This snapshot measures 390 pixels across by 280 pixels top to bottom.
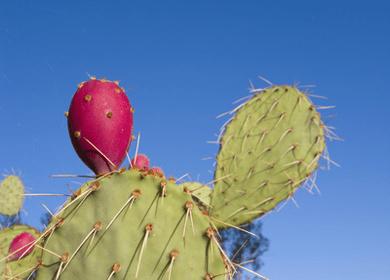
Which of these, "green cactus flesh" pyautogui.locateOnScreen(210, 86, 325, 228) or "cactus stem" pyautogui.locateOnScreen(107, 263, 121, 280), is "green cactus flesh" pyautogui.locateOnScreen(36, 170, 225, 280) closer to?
"cactus stem" pyautogui.locateOnScreen(107, 263, 121, 280)

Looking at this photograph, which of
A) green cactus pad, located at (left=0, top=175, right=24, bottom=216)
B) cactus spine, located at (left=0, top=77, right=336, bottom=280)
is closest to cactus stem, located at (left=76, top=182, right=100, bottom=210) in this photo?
cactus spine, located at (left=0, top=77, right=336, bottom=280)

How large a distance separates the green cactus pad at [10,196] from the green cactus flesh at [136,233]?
370cm

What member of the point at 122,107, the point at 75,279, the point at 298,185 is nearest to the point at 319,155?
the point at 298,185

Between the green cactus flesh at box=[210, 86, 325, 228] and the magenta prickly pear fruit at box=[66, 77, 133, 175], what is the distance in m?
1.29

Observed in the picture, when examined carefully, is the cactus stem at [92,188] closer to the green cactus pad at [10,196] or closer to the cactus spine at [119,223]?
the cactus spine at [119,223]

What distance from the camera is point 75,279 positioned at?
1173 millimetres

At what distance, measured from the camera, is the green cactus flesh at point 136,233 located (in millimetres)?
1131

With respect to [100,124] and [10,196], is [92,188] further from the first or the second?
[10,196]

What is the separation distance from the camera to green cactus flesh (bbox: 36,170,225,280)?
1.13 metres

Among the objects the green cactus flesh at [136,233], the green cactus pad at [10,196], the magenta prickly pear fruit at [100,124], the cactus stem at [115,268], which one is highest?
the green cactus pad at [10,196]

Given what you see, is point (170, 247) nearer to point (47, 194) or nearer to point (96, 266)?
point (96, 266)

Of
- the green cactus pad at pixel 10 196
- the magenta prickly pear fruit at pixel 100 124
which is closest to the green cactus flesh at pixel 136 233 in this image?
the magenta prickly pear fruit at pixel 100 124

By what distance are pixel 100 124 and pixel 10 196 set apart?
12.5 feet

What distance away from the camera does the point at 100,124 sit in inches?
48.4
